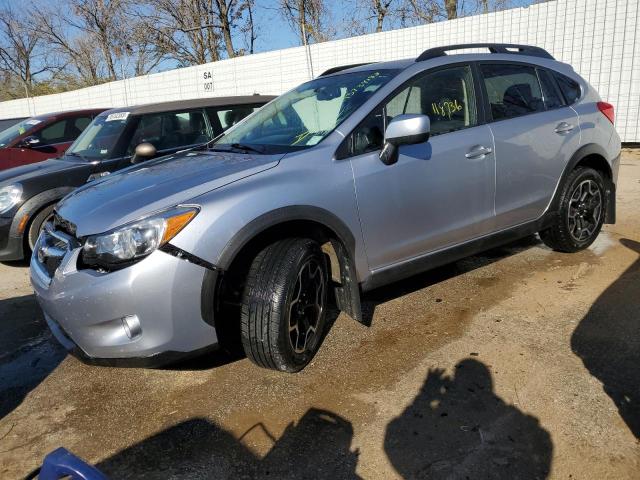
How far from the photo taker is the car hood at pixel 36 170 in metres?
5.19

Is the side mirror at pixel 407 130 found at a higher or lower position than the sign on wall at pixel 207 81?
higher

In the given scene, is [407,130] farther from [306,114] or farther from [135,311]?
[135,311]

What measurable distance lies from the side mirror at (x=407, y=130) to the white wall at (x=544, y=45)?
320 inches

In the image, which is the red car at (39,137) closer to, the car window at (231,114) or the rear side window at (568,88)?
the car window at (231,114)

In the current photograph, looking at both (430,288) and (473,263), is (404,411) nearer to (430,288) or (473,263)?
(430,288)

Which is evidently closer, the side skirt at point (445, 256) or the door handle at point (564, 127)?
the side skirt at point (445, 256)

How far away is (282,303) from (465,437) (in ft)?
3.40

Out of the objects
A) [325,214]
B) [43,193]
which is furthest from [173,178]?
[43,193]

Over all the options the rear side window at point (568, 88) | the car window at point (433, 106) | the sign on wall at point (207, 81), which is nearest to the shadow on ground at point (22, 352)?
the car window at point (433, 106)

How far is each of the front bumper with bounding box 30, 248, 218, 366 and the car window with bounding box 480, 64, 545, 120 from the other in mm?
2510

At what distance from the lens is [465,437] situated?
2254mm

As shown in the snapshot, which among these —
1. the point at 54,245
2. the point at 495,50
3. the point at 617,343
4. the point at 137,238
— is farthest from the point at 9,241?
the point at 617,343

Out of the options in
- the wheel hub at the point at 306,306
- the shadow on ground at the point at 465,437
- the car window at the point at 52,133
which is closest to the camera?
the shadow on ground at the point at 465,437

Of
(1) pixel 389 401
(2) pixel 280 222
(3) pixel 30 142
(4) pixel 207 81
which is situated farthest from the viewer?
(4) pixel 207 81
